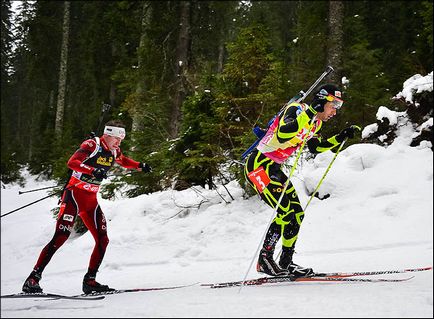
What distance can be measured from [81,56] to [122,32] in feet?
37.9

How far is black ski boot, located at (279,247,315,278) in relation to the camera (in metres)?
4.87

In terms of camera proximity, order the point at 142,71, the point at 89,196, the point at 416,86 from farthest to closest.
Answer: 1. the point at 142,71
2. the point at 416,86
3. the point at 89,196

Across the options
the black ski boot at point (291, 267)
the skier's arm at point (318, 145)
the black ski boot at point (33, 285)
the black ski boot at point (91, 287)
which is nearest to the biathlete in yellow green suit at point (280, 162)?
the black ski boot at point (291, 267)

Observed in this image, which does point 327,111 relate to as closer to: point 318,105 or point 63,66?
point 318,105

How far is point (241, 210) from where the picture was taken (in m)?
8.45

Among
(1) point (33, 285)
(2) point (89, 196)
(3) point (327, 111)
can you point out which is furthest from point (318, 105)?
(1) point (33, 285)

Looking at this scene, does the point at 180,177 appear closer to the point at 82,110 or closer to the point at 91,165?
the point at 91,165

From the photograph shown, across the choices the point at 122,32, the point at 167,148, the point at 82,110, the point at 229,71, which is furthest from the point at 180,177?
the point at 82,110

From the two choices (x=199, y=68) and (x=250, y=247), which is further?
(x=199, y=68)

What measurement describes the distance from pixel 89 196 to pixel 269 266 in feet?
7.90

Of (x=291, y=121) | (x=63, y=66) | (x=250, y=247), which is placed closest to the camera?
(x=291, y=121)

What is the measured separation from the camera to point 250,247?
7.32 meters

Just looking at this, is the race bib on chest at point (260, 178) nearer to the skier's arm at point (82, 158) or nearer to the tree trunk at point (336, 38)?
the skier's arm at point (82, 158)

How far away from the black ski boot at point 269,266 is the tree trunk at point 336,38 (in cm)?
778
